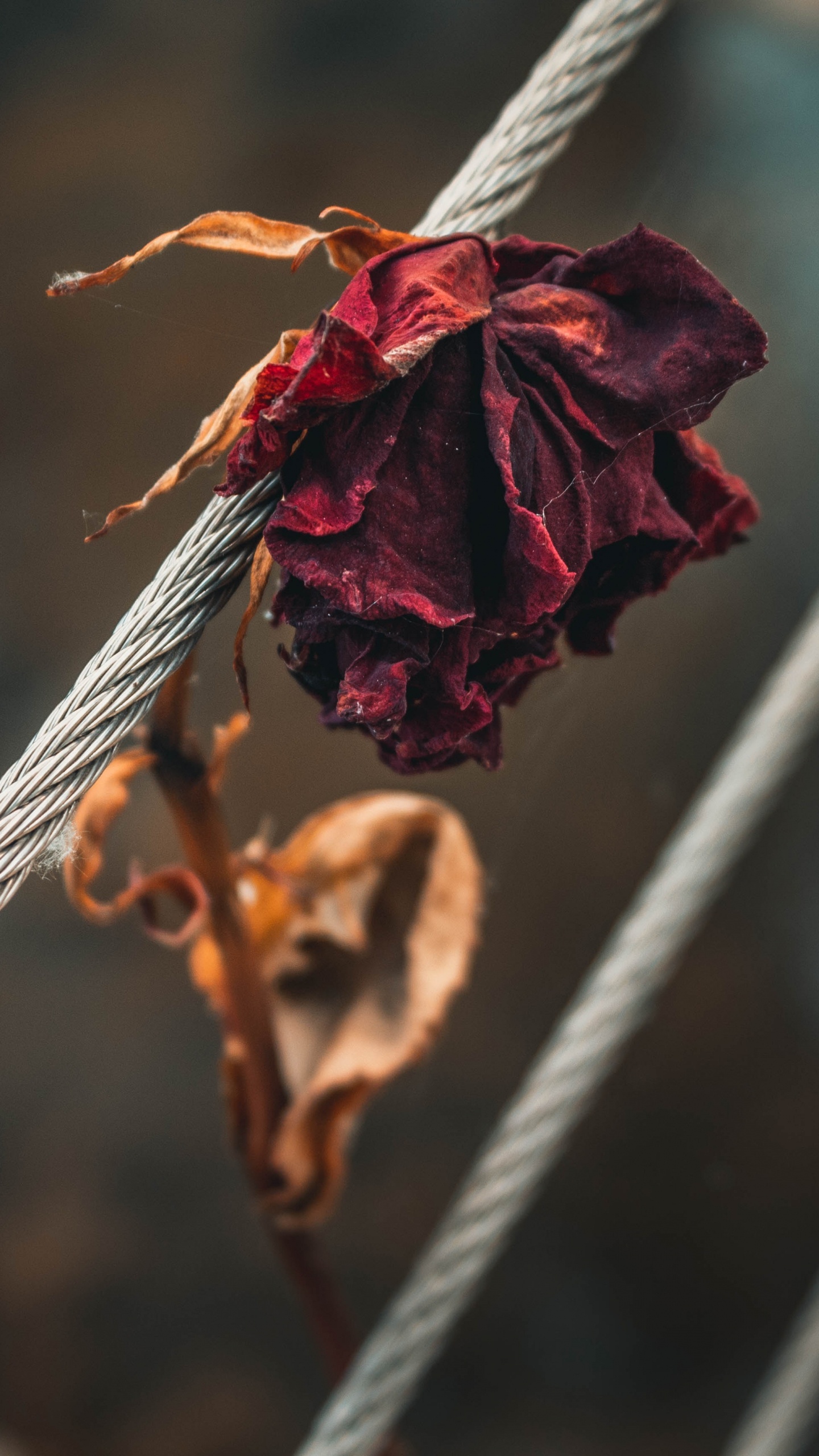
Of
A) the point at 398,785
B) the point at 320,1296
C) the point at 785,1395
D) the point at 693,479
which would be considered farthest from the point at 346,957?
the point at 785,1395

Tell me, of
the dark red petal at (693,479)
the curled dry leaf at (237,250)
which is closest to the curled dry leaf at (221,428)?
the curled dry leaf at (237,250)

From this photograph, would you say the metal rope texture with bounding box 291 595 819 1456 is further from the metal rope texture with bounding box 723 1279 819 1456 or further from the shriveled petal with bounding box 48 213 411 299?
the shriveled petal with bounding box 48 213 411 299

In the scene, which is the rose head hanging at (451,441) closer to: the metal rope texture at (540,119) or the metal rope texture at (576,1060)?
the metal rope texture at (540,119)

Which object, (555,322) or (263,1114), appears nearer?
(555,322)

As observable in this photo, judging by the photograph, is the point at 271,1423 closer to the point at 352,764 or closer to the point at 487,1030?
the point at 487,1030

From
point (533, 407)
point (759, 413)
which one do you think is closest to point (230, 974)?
point (533, 407)

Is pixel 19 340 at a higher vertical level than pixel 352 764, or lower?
higher

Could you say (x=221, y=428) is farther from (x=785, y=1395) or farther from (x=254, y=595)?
(x=785, y=1395)

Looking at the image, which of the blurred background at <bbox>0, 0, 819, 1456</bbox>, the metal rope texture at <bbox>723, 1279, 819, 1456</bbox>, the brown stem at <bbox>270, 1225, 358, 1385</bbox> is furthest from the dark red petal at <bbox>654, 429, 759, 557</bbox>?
the metal rope texture at <bbox>723, 1279, 819, 1456</bbox>
